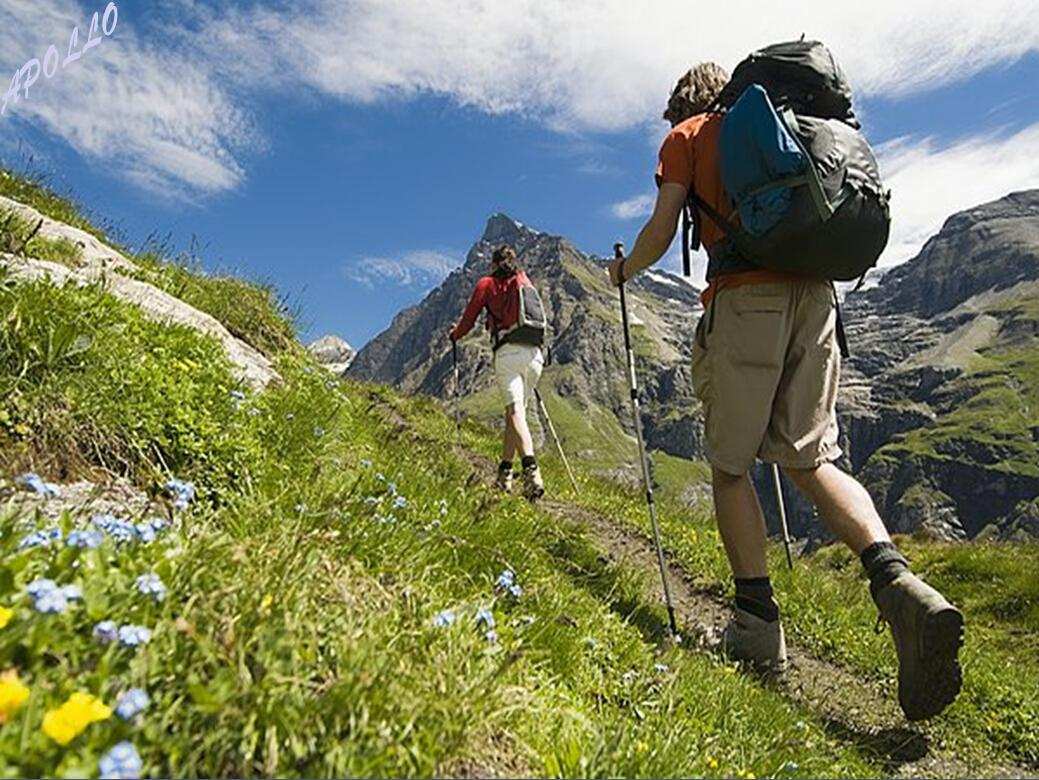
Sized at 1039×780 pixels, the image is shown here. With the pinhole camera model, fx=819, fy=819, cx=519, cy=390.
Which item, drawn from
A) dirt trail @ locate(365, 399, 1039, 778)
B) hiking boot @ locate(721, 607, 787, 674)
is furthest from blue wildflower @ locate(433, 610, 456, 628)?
hiking boot @ locate(721, 607, 787, 674)

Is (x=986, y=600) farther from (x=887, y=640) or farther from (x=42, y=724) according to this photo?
(x=42, y=724)

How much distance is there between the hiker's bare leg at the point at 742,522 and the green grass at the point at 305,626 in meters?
0.82

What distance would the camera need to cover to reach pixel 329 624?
2.89 m

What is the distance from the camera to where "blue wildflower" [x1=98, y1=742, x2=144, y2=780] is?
1765 mm

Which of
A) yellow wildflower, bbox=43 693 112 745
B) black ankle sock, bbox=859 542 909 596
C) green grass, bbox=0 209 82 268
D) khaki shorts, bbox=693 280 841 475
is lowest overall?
black ankle sock, bbox=859 542 909 596

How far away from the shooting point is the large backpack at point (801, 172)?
16.8 feet

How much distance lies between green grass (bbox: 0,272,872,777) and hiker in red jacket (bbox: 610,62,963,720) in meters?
0.81

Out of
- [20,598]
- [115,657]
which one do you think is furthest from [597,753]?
[20,598]

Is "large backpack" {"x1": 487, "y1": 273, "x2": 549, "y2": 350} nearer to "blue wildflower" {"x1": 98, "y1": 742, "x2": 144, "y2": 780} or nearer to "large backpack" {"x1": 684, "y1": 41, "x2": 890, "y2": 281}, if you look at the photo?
"large backpack" {"x1": 684, "y1": 41, "x2": 890, "y2": 281}

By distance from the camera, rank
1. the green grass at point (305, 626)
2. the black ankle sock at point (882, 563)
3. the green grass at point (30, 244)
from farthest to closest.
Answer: the green grass at point (30, 244) < the black ankle sock at point (882, 563) < the green grass at point (305, 626)

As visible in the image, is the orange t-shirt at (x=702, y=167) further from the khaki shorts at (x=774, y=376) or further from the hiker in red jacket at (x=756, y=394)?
the khaki shorts at (x=774, y=376)

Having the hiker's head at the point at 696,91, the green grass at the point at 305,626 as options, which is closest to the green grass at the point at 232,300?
the green grass at the point at 305,626

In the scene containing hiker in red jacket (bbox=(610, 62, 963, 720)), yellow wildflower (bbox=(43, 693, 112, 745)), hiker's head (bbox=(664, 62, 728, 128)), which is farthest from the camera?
hiker's head (bbox=(664, 62, 728, 128))

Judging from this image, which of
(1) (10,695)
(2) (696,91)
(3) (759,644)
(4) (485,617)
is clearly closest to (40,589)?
(1) (10,695)
